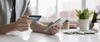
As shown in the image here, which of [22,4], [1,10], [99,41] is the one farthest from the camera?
[22,4]

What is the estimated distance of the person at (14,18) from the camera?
1.47 meters

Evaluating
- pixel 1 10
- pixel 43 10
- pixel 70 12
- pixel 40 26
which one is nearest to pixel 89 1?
pixel 70 12

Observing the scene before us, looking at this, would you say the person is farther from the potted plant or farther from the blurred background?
the blurred background

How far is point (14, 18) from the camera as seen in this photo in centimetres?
186

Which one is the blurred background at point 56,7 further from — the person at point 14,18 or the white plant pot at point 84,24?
the white plant pot at point 84,24

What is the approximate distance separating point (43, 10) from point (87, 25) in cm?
132

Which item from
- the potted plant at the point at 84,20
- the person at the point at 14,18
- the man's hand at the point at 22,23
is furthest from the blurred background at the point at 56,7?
the man's hand at the point at 22,23

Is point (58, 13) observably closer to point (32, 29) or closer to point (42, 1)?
point (42, 1)

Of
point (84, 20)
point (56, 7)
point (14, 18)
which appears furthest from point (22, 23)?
point (56, 7)

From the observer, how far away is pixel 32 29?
1842 mm

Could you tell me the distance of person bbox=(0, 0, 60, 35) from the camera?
4.83 feet

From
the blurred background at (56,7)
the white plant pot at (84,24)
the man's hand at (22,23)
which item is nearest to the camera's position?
the man's hand at (22,23)

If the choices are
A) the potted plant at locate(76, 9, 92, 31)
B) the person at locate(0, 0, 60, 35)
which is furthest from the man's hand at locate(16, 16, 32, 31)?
the potted plant at locate(76, 9, 92, 31)

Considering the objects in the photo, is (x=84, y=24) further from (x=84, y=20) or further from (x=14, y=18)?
(x=14, y=18)
